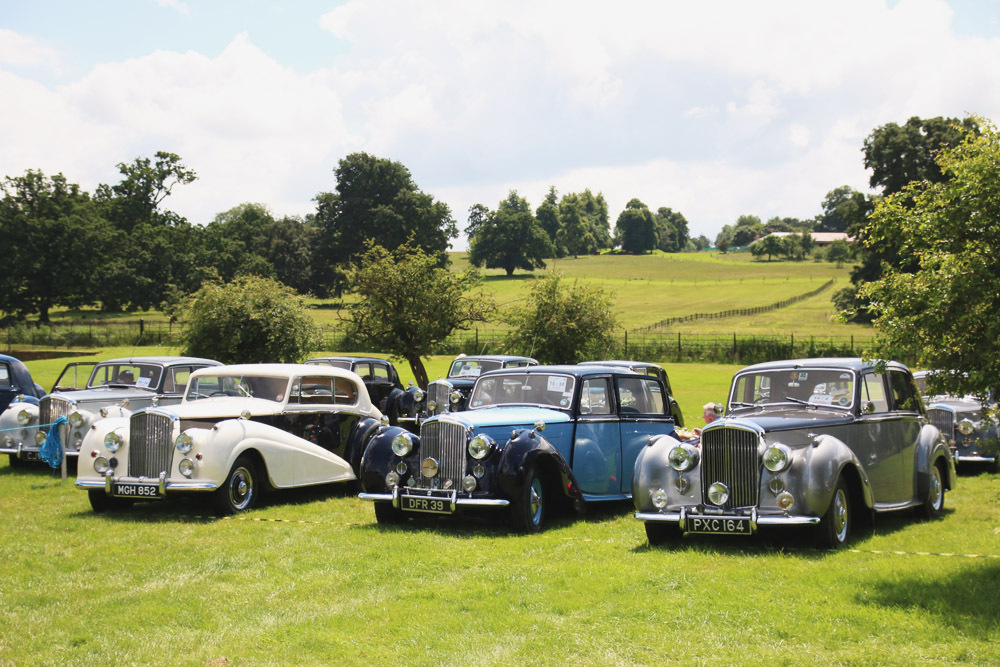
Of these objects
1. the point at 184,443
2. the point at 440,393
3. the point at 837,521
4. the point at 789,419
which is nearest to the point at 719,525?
the point at 837,521

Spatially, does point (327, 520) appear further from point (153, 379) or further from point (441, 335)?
point (441, 335)

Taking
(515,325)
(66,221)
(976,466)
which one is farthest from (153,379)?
(66,221)

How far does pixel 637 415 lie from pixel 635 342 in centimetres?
4419

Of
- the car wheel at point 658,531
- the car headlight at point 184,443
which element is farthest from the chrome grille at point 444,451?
the car headlight at point 184,443

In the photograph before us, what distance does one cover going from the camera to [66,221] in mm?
79688

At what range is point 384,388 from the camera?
22.0 m

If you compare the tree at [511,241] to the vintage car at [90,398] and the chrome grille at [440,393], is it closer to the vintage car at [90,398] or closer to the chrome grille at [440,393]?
the chrome grille at [440,393]

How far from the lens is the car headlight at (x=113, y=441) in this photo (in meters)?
11.3

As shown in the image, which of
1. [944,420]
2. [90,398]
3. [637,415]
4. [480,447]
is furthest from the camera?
[90,398]

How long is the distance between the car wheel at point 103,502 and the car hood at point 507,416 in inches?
186

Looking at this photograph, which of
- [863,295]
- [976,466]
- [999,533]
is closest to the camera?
[863,295]

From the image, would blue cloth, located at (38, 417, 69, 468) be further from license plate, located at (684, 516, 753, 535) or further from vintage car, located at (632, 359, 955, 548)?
license plate, located at (684, 516, 753, 535)

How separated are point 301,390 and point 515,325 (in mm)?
19611

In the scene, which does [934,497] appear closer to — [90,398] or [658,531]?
[658,531]
